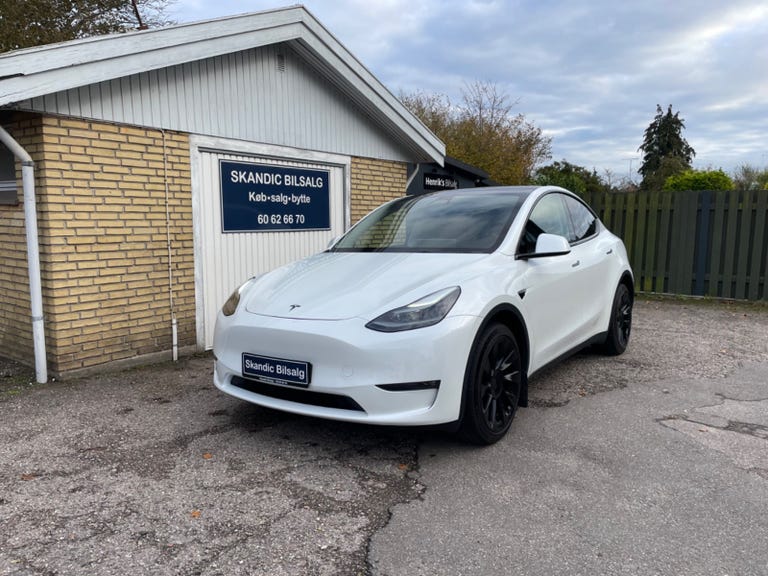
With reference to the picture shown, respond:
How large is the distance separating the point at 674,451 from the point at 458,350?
5.28 ft

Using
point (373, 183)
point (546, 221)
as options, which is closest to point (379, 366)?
point (546, 221)

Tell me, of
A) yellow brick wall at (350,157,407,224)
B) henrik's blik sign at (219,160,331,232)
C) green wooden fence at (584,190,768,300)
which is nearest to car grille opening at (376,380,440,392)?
henrik's blik sign at (219,160,331,232)

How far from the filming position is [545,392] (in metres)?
4.76

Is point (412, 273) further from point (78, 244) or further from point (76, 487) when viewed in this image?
point (78, 244)

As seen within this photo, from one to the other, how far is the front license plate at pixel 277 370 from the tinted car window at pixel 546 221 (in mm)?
1779

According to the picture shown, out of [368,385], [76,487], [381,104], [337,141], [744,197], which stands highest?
[381,104]

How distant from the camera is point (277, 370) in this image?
330 cm

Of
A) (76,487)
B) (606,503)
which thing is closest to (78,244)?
(76,487)

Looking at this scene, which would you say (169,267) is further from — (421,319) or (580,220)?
(580,220)

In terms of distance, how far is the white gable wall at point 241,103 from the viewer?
203 inches

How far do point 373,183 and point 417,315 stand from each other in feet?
17.9

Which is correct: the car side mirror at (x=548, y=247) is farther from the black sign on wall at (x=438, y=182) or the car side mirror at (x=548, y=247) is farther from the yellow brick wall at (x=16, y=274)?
the black sign on wall at (x=438, y=182)

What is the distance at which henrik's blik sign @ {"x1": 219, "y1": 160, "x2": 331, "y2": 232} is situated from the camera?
6.37 m

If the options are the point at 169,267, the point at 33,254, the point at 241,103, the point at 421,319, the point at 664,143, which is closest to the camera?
the point at 421,319
